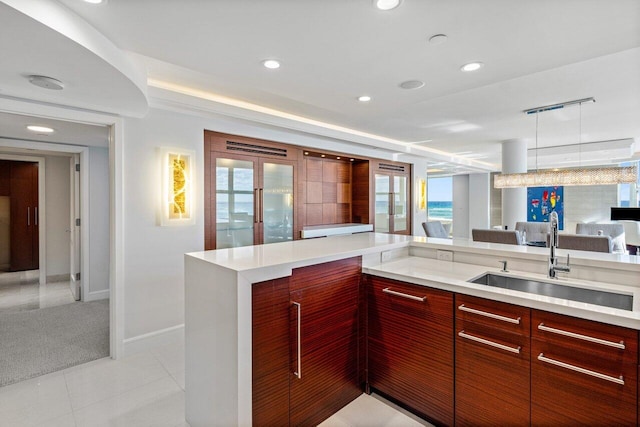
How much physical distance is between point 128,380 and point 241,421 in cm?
146

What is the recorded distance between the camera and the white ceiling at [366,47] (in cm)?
171

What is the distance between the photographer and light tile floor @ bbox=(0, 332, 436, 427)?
203 cm

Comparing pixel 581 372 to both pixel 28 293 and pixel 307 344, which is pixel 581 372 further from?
pixel 28 293

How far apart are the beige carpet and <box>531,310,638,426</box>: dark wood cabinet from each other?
331 centimetres

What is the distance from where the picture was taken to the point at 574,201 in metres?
9.45

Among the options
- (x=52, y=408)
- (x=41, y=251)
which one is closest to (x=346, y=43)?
(x=52, y=408)

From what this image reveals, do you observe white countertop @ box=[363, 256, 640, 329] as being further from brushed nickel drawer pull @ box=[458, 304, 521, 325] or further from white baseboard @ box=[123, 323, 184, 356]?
white baseboard @ box=[123, 323, 184, 356]

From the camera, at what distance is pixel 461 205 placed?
34.4 feet

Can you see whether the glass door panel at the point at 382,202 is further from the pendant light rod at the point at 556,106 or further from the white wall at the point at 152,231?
the white wall at the point at 152,231

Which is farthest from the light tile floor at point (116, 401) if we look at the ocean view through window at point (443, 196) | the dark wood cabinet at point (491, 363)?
the ocean view through window at point (443, 196)

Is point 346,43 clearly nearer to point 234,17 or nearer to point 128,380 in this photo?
point 234,17

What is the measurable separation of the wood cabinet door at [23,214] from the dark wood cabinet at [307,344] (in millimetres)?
6675

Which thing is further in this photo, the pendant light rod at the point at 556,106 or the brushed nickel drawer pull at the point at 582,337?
the pendant light rod at the point at 556,106

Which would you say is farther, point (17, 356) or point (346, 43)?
point (17, 356)
